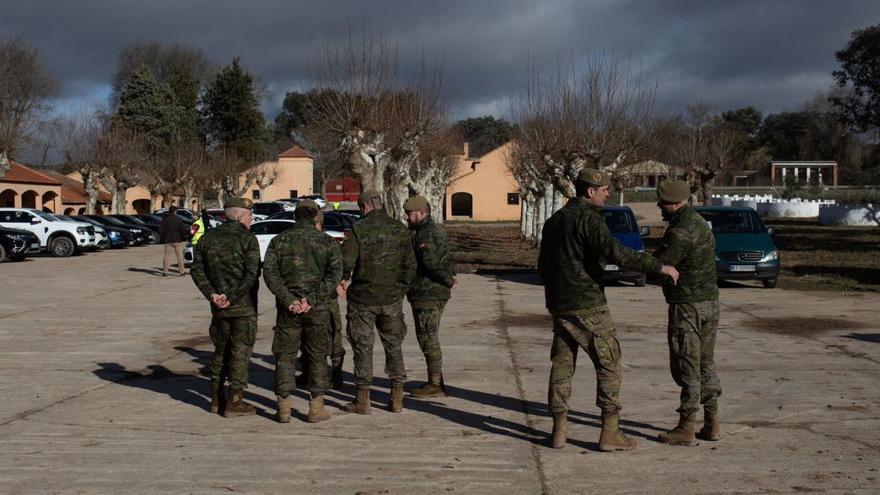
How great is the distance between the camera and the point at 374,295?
8133 mm

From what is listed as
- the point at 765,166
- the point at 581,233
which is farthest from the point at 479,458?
the point at 765,166

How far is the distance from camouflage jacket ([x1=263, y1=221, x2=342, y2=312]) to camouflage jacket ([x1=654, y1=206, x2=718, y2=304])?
8.64ft

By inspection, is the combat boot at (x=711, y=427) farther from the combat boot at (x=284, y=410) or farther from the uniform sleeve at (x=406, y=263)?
the combat boot at (x=284, y=410)

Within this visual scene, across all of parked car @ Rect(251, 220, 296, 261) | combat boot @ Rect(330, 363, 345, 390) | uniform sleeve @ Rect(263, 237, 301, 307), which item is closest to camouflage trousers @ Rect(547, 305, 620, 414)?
uniform sleeve @ Rect(263, 237, 301, 307)

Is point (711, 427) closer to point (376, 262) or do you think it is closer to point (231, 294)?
point (376, 262)

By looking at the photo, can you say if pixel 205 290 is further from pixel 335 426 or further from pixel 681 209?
pixel 681 209

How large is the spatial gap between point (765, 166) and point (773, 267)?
294 feet

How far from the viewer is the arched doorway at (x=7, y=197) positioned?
55.9 meters

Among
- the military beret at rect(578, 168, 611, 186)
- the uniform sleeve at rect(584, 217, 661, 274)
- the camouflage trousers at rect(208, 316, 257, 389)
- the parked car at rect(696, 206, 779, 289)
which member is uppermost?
the military beret at rect(578, 168, 611, 186)

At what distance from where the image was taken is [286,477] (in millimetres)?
6258

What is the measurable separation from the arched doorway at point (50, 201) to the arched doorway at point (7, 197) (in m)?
4.75

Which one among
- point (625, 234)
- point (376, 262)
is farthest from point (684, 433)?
point (625, 234)

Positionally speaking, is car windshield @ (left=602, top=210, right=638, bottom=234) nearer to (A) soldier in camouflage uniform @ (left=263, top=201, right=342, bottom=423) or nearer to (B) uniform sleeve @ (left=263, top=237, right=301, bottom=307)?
(A) soldier in camouflage uniform @ (left=263, top=201, right=342, bottom=423)

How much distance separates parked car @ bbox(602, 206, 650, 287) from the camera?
67.3ft
